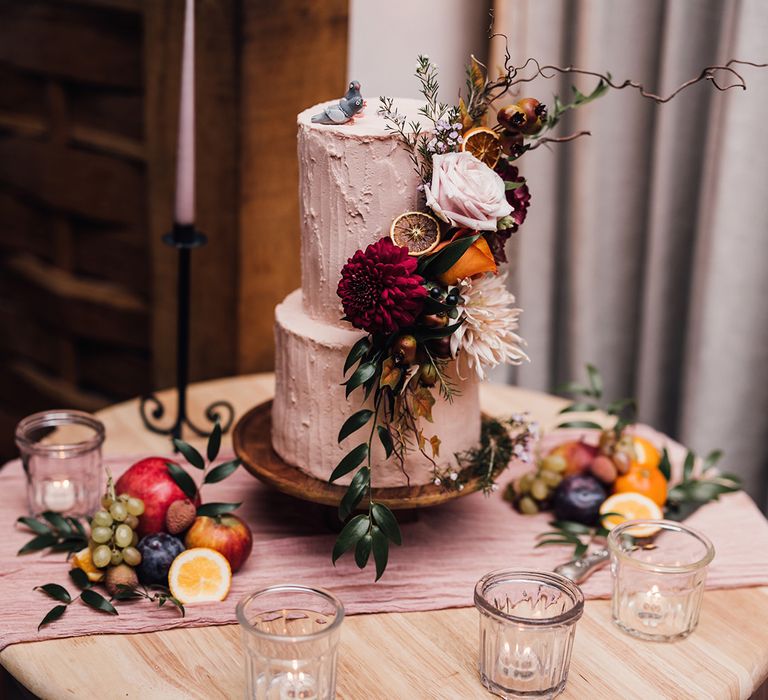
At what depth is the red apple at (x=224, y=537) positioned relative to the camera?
1.12m

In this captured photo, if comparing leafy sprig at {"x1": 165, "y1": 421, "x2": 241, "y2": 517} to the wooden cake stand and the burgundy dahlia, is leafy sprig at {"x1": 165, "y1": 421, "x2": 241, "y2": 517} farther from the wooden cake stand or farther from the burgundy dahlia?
the burgundy dahlia

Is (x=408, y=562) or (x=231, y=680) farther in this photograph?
(x=408, y=562)

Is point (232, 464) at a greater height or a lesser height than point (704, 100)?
lesser

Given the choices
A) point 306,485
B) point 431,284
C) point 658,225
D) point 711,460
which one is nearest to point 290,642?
point 306,485

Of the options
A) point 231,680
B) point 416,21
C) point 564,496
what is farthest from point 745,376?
point 231,680

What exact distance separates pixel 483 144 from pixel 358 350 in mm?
253

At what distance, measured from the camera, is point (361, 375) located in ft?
3.36

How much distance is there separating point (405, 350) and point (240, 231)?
114cm

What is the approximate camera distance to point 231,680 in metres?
0.99

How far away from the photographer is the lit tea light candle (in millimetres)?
1287

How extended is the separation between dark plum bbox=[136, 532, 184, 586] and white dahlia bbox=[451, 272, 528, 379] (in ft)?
1.23

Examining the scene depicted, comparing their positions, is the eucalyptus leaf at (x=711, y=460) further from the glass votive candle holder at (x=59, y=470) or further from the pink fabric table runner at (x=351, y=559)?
the glass votive candle holder at (x=59, y=470)

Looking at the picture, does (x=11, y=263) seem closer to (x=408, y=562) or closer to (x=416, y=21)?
(x=416, y=21)

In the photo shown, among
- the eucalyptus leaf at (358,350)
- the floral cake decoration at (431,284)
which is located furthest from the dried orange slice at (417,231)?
the eucalyptus leaf at (358,350)
